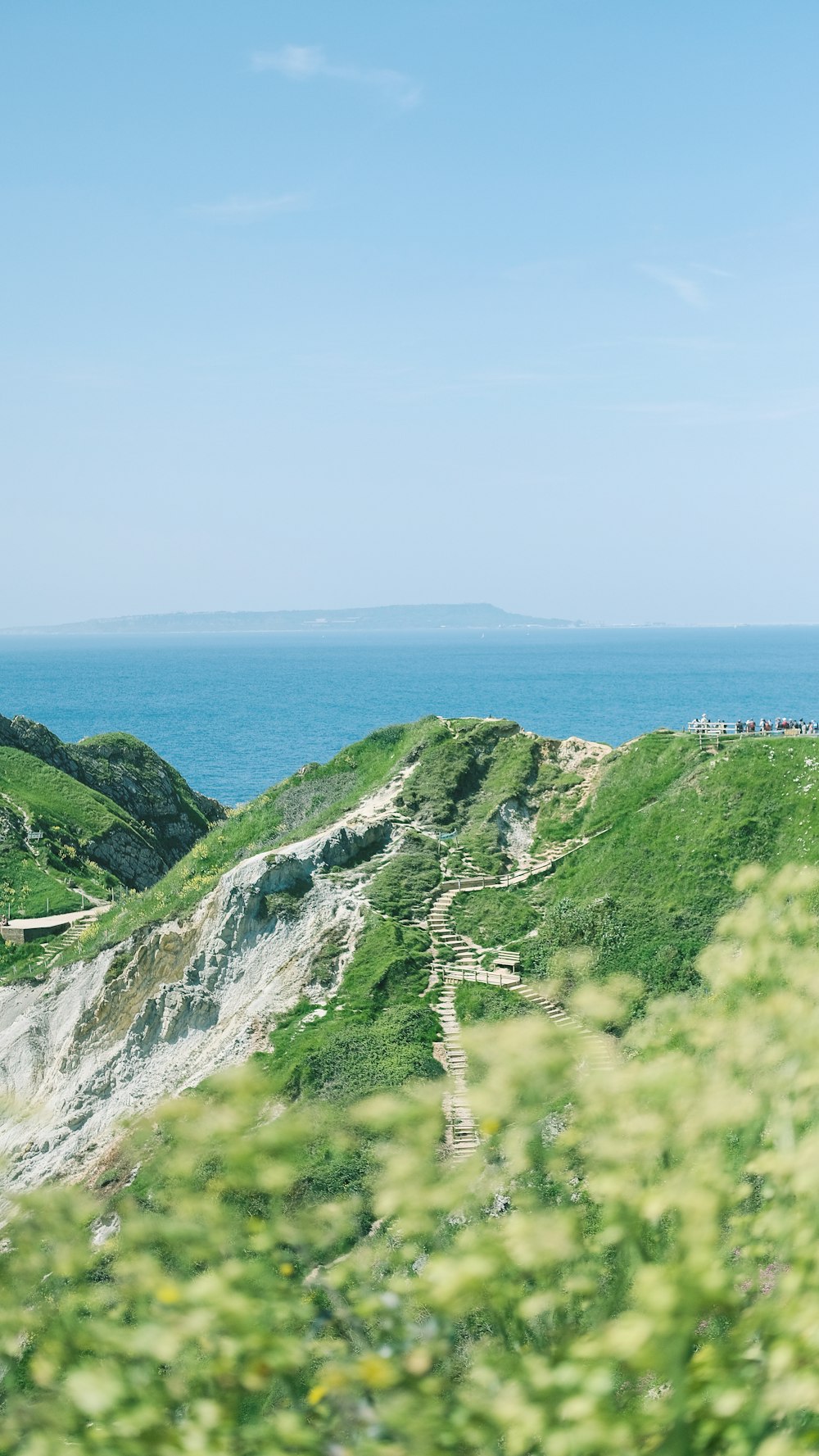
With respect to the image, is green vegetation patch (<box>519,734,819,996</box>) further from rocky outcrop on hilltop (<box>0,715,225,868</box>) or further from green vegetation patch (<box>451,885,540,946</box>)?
rocky outcrop on hilltop (<box>0,715,225,868</box>)

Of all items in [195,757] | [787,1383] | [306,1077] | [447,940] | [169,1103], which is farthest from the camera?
[195,757]

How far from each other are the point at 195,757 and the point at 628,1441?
163m

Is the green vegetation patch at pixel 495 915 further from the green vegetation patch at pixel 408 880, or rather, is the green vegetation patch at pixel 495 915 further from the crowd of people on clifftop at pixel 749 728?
the crowd of people on clifftop at pixel 749 728

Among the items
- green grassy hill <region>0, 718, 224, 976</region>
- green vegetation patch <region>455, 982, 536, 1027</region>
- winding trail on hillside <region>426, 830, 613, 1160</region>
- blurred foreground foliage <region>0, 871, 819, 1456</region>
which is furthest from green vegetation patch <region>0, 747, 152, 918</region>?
blurred foreground foliage <region>0, 871, 819, 1456</region>

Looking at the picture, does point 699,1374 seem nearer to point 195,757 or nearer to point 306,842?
point 306,842

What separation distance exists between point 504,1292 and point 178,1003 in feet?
118

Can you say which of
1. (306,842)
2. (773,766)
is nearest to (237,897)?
(306,842)

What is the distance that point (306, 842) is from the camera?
1780 inches

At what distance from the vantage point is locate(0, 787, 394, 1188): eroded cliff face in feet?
127

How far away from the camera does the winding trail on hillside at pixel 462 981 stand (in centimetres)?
2869

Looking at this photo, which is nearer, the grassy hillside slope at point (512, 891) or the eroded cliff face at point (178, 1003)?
the grassy hillside slope at point (512, 891)

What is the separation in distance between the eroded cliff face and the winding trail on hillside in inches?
137

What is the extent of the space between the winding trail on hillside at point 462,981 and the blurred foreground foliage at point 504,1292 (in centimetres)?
1663

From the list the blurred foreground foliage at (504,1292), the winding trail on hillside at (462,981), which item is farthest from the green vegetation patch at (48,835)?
the blurred foreground foliage at (504,1292)
